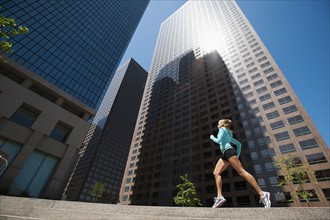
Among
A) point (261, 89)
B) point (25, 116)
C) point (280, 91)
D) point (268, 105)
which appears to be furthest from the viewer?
point (261, 89)

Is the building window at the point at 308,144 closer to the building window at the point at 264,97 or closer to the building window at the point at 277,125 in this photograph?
the building window at the point at 277,125

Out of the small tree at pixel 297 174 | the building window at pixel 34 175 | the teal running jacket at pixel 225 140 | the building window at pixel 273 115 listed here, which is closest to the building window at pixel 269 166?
the small tree at pixel 297 174

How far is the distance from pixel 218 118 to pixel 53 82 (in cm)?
5075

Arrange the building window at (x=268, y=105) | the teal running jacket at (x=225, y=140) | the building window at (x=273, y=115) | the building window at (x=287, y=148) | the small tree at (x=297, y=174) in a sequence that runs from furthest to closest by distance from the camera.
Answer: the building window at (x=268, y=105)
the building window at (x=273, y=115)
the building window at (x=287, y=148)
the small tree at (x=297, y=174)
the teal running jacket at (x=225, y=140)

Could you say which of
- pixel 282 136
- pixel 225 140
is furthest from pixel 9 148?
pixel 282 136

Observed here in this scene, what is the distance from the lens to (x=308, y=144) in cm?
4016

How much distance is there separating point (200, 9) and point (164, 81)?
215 feet

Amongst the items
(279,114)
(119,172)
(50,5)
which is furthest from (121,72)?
(279,114)

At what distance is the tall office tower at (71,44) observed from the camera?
139 ft

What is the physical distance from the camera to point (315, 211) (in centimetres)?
306

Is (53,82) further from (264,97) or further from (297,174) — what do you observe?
(264,97)

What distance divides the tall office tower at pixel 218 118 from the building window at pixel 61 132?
39.9 meters

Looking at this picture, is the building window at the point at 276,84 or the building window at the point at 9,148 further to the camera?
the building window at the point at 276,84

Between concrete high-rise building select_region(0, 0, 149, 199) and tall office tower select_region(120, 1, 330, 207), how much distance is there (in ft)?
109
